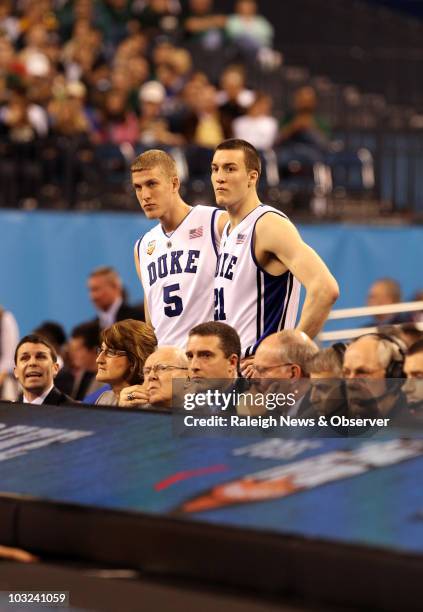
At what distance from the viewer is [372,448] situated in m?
5.05

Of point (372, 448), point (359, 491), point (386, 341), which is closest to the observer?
point (359, 491)

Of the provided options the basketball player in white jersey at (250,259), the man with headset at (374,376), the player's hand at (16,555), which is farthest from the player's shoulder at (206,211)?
the player's hand at (16,555)

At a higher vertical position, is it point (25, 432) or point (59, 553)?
point (25, 432)

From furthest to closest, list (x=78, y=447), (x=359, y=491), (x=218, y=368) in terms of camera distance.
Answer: (x=218, y=368) < (x=78, y=447) < (x=359, y=491)

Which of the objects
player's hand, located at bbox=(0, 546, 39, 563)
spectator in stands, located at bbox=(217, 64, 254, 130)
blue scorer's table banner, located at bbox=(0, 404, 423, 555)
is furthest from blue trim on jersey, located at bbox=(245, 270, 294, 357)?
spectator in stands, located at bbox=(217, 64, 254, 130)

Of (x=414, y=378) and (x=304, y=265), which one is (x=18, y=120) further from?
(x=414, y=378)

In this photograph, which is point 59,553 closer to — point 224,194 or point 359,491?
point 359,491

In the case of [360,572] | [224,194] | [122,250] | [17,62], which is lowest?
[360,572]

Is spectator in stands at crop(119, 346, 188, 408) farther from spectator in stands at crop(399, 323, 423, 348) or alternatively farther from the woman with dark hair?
spectator in stands at crop(399, 323, 423, 348)

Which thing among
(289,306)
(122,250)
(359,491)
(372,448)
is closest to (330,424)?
(372,448)

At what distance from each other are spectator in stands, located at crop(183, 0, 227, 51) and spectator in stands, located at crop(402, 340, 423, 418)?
11.2m

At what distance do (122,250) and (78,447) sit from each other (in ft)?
28.5

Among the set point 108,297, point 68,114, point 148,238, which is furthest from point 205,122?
point 148,238

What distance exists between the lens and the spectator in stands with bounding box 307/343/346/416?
5375 millimetres
